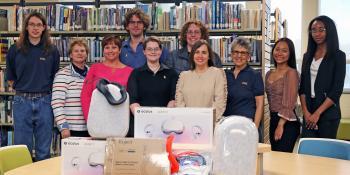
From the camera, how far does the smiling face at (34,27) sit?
3438mm

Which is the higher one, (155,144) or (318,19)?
(318,19)

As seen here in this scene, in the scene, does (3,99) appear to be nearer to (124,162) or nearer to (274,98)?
(274,98)

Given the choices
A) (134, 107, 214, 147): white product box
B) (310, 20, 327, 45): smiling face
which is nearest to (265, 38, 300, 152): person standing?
(310, 20, 327, 45): smiling face

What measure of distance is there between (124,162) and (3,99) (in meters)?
3.89

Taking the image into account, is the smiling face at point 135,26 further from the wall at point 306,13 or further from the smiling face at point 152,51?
the wall at point 306,13

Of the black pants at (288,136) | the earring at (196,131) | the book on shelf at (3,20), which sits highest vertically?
the book on shelf at (3,20)

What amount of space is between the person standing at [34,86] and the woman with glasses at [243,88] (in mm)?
1519

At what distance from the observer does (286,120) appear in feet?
11.2

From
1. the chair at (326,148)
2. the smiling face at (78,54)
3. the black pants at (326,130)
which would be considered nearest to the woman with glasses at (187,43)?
the smiling face at (78,54)

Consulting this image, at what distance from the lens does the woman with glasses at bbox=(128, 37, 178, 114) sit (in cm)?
320

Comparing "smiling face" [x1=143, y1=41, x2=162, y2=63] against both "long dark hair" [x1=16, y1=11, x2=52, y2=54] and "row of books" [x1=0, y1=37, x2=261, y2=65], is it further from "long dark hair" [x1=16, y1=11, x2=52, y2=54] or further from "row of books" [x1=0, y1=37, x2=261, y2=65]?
"row of books" [x1=0, y1=37, x2=261, y2=65]

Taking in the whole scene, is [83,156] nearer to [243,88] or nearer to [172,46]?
[243,88]

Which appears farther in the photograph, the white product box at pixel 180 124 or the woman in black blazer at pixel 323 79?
the woman in black blazer at pixel 323 79

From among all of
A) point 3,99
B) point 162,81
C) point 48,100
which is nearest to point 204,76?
point 162,81
